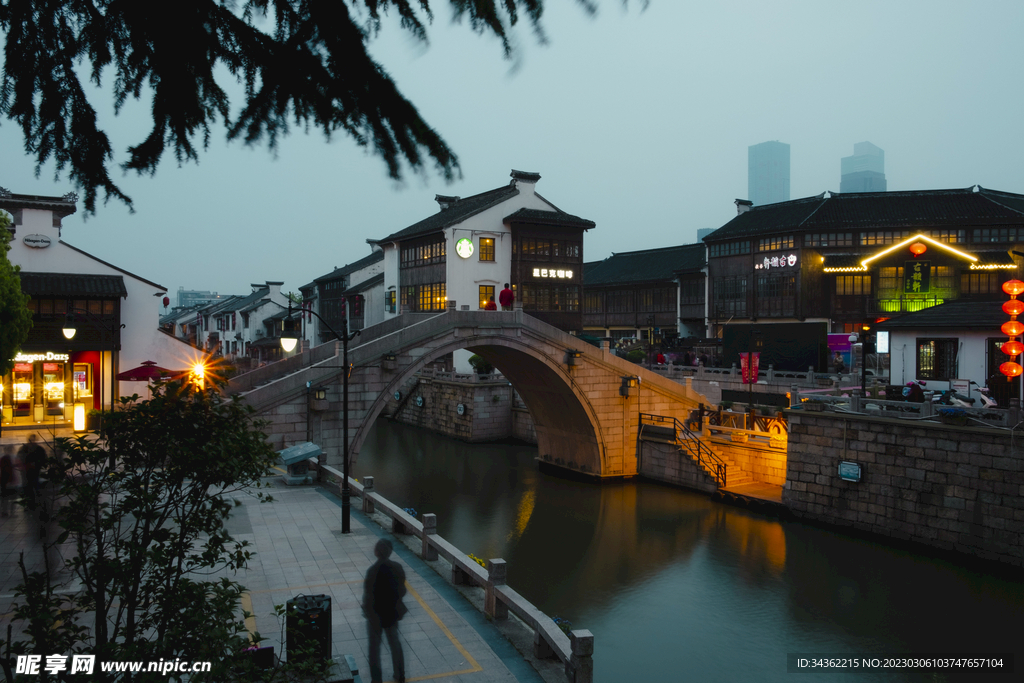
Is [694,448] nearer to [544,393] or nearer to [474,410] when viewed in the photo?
[544,393]

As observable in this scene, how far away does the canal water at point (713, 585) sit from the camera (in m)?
15.1

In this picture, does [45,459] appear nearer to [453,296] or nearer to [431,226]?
[453,296]

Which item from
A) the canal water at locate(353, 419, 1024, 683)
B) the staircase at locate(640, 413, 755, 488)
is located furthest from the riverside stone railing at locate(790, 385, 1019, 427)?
the staircase at locate(640, 413, 755, 488)

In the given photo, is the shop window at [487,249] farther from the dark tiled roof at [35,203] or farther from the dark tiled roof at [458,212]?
the dark tiled roof at [35,203]

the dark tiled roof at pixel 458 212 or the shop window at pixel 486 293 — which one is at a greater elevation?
the dark tiled roof at pixel 458 212

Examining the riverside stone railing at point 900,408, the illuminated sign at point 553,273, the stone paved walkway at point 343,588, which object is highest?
the illuminated sign at point 553,273

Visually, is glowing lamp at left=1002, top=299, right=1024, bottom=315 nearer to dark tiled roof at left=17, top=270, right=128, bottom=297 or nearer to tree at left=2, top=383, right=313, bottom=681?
tree at left=2, top=383, right=313, bottom=681

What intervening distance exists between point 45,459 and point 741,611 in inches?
635

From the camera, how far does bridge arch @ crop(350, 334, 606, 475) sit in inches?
975

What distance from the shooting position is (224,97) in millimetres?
3602

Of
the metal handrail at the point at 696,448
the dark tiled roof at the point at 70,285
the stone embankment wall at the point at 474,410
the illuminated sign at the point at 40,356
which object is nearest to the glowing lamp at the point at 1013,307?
the metal handrail at the point at 696,448

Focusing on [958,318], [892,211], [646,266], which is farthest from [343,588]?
[646,266]

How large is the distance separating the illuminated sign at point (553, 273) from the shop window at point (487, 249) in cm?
306

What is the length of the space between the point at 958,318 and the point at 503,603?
21.8 metres
